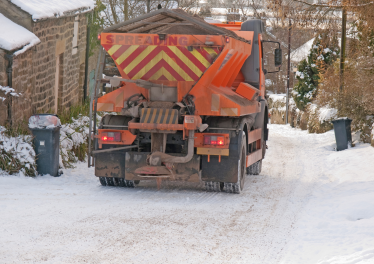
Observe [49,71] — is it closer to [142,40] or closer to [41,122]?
[41,122]

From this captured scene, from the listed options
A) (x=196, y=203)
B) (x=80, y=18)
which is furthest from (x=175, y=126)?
(x=80, y=18)

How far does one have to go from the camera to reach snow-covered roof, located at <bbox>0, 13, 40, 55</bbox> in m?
8.75

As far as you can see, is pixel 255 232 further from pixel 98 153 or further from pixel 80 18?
pixel 80 18

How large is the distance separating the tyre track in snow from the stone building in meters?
1.94

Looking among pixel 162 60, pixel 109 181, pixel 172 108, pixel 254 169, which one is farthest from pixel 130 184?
pixel 254 169

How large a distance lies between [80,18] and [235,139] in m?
9.05

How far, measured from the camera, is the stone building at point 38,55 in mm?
9008

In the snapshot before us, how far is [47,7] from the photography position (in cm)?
1088

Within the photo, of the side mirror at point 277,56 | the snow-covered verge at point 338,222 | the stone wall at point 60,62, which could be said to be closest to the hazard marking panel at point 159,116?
A: the snow-covered verge at point 338,222

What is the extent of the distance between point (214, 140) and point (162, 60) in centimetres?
136

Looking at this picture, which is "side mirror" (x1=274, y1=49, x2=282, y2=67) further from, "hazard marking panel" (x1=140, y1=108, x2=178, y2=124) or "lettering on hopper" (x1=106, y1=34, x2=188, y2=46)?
"hazard marking panel" (x1=140, y1=108, x2=178, y2=124)

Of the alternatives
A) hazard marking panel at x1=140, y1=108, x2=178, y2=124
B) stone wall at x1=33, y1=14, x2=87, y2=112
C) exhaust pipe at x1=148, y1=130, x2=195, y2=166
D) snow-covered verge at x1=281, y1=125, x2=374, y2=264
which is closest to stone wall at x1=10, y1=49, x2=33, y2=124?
stone wall at x1=33, y1=14, x2=87, y2=112

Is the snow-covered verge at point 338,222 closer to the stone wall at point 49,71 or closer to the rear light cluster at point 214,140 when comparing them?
the rear light cluster at point 214,140

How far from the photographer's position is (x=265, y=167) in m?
11.4
